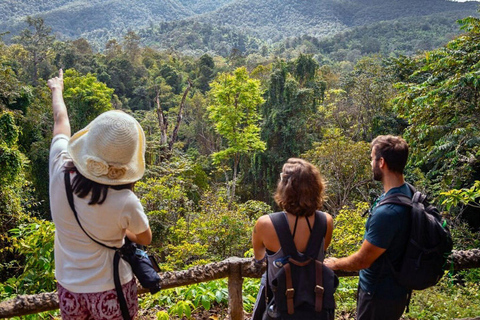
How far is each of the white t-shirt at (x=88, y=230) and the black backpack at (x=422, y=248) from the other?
1.16m

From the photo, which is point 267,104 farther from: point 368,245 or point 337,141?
point 368,245

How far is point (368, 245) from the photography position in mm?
1808

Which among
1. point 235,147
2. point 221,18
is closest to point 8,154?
point 235,147

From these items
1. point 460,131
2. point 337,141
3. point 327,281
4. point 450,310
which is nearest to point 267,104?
point 337,141

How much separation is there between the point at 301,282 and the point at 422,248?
0.59 meters

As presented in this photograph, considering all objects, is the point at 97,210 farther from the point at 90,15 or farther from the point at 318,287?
the point at 90,15

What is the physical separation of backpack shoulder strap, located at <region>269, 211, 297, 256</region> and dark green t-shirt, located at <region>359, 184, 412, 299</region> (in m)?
0.42

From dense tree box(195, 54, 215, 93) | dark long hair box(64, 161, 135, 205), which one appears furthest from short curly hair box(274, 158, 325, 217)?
dense tree box(195, 54, 215, 93)

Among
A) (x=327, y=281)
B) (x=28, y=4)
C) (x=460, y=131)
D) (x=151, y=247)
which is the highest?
(x=28, y=4)

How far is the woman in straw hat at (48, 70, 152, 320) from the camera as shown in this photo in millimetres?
1375

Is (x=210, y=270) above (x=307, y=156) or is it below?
above

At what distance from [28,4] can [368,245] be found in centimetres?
14900

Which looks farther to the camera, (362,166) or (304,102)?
(304,102)

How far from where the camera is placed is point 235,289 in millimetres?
2432
